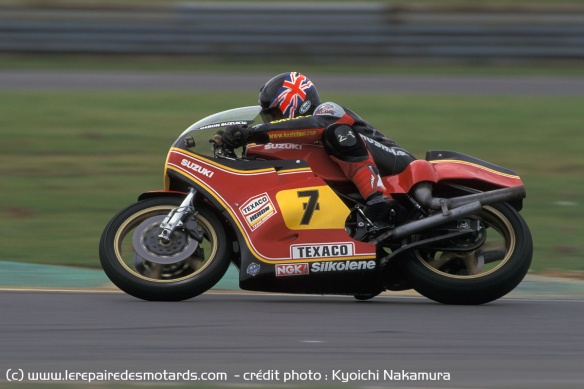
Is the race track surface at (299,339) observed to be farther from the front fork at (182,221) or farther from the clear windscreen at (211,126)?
the clear windscreen at (211,126)

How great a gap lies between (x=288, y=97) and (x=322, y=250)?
1.01m

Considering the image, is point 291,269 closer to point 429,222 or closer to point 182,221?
point 182,221

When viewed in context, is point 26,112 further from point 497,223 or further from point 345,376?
point 345,376

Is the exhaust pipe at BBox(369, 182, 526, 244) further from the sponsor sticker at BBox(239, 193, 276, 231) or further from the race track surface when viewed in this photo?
the sponsor sticker at BBox(239, 193, 276, 231)

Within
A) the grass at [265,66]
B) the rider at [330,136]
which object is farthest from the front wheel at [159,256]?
the grass at [265,66]

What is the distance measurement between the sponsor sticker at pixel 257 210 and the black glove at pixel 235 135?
0.36 meters

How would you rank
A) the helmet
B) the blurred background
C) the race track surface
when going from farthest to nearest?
the blurred background < the helmet < the race track surface

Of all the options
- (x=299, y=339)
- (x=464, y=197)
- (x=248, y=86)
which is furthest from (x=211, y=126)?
(x=248, y=86)

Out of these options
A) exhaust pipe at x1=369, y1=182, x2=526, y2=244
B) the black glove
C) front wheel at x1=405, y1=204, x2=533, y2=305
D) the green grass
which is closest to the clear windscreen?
the black glove

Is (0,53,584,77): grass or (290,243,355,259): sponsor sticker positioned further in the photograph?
(0,53,584,77): grass

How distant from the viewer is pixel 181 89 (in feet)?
60.4

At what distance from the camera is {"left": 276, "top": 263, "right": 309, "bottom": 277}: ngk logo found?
7.21m

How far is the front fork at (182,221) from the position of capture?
7.23 meters

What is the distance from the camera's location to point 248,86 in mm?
18578
